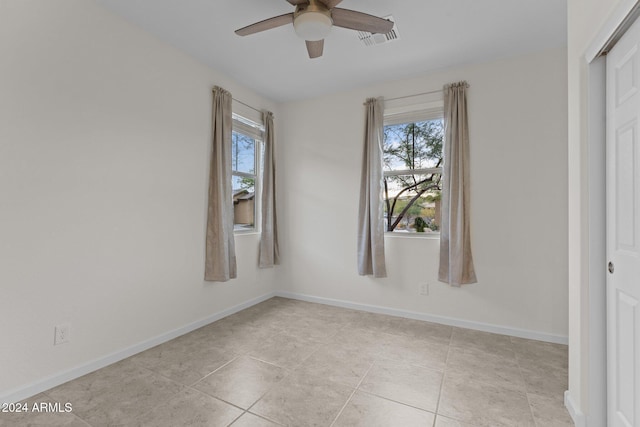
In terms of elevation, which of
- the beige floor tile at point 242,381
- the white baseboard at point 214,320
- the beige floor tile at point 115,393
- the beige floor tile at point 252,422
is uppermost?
the white baseboard at point 214,320

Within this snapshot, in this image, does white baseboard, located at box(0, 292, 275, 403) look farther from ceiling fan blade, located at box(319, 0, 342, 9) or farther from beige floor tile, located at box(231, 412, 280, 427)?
ceiling fan blade, located at box(319, 0, 342, 9)

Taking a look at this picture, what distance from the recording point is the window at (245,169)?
143 inches

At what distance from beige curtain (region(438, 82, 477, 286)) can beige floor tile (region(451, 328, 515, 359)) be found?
0.50m

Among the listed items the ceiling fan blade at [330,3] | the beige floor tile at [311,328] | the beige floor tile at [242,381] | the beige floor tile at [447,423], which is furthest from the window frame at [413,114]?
the beige floor tile at [242,381]

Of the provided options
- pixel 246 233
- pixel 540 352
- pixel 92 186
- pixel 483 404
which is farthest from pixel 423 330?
pixel 92 186

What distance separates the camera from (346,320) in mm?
3268

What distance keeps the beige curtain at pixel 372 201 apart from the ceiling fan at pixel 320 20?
1.48 m

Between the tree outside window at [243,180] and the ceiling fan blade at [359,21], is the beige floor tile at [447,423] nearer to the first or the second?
the ceiling fan blade at [359,21]

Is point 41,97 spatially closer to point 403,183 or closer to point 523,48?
point 403,183

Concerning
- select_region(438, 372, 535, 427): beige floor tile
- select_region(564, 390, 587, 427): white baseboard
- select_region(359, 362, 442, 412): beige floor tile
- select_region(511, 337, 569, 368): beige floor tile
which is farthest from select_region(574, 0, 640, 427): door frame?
select_region(511, 337, 569, 368): beige floor tile

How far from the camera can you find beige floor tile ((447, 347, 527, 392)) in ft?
6.72

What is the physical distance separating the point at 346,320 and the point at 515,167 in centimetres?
239

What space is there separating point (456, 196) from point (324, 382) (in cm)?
219

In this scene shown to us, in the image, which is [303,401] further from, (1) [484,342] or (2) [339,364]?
(1) [484,342]
